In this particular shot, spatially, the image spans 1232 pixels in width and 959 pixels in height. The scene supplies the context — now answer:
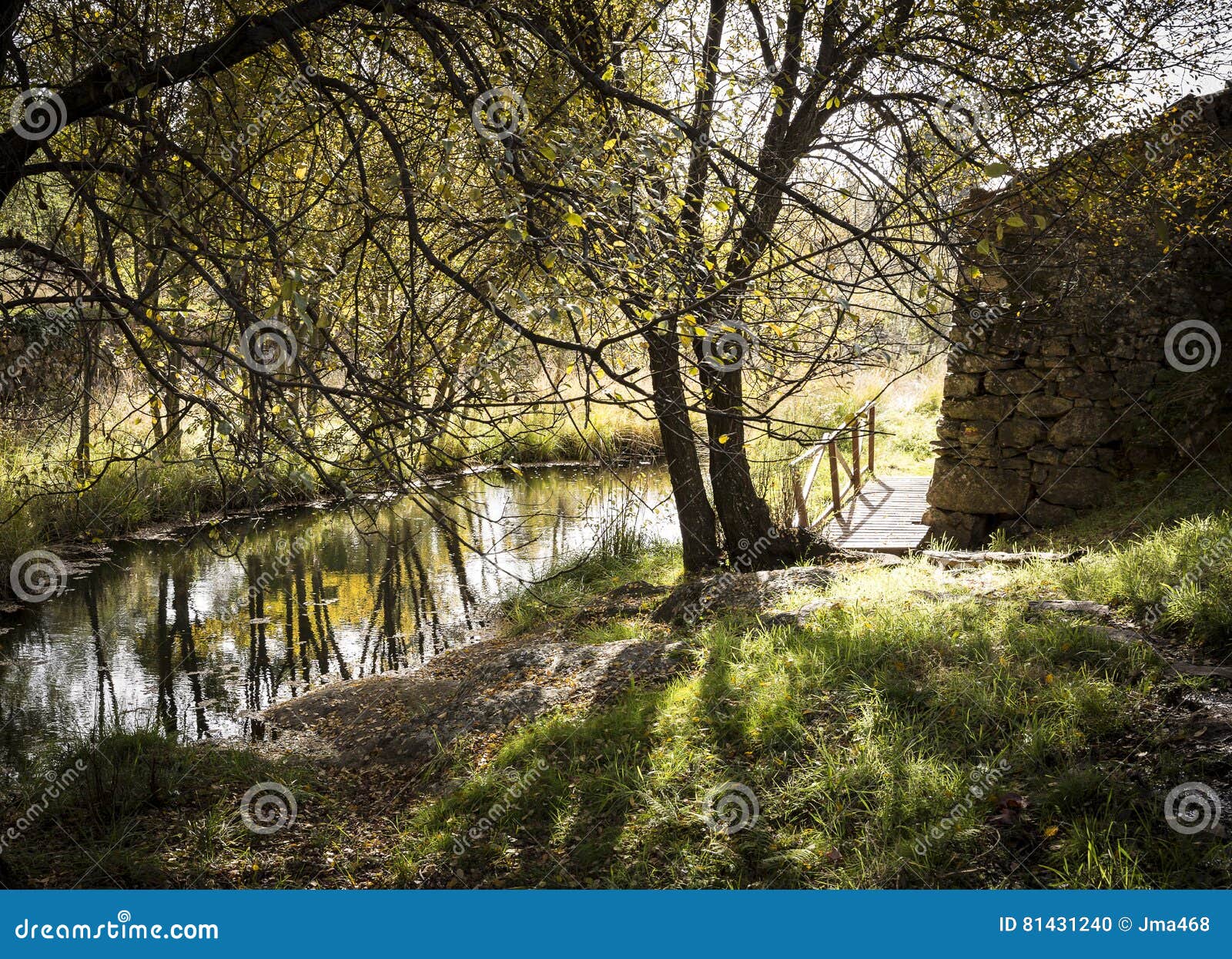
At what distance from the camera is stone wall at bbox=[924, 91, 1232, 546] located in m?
7.55

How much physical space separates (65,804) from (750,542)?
5.85 m

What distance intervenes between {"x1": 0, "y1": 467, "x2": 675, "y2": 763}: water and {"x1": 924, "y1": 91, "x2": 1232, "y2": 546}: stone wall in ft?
11.2

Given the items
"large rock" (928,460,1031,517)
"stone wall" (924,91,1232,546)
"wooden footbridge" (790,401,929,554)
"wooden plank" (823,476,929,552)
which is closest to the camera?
"stone wall" (924,91,1232,546)

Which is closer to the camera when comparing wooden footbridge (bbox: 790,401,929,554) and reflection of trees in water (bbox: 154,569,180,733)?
reflection of trees in water (bbox: 154,569,180,733)

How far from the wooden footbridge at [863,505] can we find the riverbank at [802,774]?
345cm

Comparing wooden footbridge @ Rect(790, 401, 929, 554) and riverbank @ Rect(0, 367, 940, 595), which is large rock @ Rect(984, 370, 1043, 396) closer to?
wooden footbridge @ Rect(790, 401, 929, 554)

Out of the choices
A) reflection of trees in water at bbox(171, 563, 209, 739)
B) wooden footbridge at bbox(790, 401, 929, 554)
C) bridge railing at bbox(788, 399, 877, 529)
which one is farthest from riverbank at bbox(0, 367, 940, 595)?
reflection of trees in water at bbox(171, 563, 209, 739)

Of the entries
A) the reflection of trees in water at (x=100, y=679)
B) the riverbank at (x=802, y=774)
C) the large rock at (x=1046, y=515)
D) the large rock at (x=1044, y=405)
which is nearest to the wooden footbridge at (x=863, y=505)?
the large rock at (x=1046, y=515)

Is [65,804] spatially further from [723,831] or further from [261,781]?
[723,831]

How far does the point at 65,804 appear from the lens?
4.51m

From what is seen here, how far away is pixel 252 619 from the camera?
953cm

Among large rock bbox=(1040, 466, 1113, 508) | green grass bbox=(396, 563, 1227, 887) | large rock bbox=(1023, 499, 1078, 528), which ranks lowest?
green grass bbox=(396, 563, 1227, 887)

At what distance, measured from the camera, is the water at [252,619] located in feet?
23.2

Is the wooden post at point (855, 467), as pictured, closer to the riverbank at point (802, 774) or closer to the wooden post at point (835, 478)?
the wooden post at point (835, 478)
